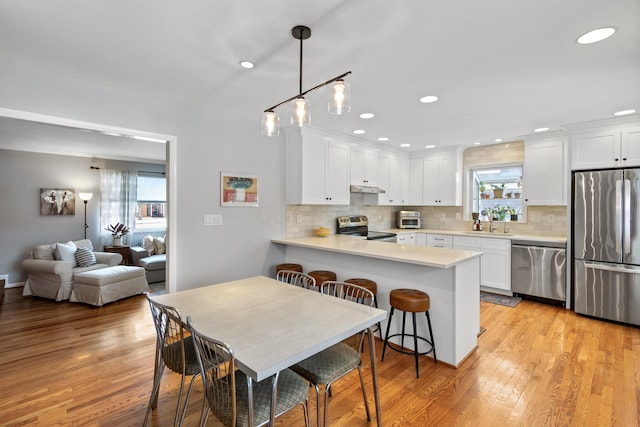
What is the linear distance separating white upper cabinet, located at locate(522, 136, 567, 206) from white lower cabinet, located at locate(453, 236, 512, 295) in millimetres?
751

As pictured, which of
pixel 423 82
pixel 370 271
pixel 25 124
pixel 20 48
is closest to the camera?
pixel 20 48

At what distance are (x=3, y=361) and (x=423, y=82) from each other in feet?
13.9

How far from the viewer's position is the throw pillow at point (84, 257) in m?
4.62

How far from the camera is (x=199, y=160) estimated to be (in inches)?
129

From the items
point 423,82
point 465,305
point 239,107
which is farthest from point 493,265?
point 239,107

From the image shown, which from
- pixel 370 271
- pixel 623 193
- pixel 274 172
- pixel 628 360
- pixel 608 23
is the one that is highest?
pixel 608 23

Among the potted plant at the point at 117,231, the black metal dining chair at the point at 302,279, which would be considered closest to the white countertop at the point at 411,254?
the black metal dining chair at the point at 302,279

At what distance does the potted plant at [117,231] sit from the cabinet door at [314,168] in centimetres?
450

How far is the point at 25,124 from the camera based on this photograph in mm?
3752

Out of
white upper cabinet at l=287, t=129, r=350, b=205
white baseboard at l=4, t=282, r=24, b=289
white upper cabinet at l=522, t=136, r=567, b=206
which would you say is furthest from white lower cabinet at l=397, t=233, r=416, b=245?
white baseboard at l=4, t=282, r=24, b=289

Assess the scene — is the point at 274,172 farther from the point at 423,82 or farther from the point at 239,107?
the point at 423,82

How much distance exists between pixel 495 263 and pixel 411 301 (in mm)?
2700

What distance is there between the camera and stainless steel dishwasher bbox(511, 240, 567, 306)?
12.8 feet

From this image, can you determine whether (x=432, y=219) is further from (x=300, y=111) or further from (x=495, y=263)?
(x=300, y=111)
